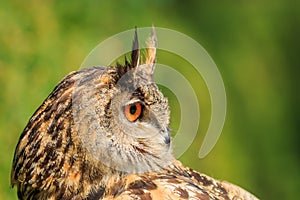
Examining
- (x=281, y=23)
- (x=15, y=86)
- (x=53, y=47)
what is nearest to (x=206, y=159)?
(x=53, y=47)

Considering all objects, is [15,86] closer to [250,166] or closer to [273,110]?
[250,166]

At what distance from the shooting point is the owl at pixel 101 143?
18.2ft

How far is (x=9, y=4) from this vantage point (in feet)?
35.2

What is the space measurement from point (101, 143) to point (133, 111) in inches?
12.0

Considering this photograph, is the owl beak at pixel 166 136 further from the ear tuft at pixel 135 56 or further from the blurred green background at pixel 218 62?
the blurred green background at pixel 218 62

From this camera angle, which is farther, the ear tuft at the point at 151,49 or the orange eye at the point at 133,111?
the ear tuft at the point at 151,49

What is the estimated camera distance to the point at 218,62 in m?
14.2

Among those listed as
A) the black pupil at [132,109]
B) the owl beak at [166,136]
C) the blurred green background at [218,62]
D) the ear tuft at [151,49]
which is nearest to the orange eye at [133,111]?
the black pupil at [132,109]

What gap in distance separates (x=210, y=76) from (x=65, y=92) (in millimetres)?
3270

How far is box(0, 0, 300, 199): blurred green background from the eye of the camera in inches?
372

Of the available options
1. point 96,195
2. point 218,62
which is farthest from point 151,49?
point 218,62

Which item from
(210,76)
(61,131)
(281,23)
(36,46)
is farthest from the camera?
(281,23)

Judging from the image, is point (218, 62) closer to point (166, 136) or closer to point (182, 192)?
point (166, 136)

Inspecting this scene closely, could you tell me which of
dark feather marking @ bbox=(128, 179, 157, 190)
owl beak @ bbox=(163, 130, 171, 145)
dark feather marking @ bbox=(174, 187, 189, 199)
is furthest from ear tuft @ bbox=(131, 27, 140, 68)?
dark feather marking @ bbox=(174, 187, 189, 199)
